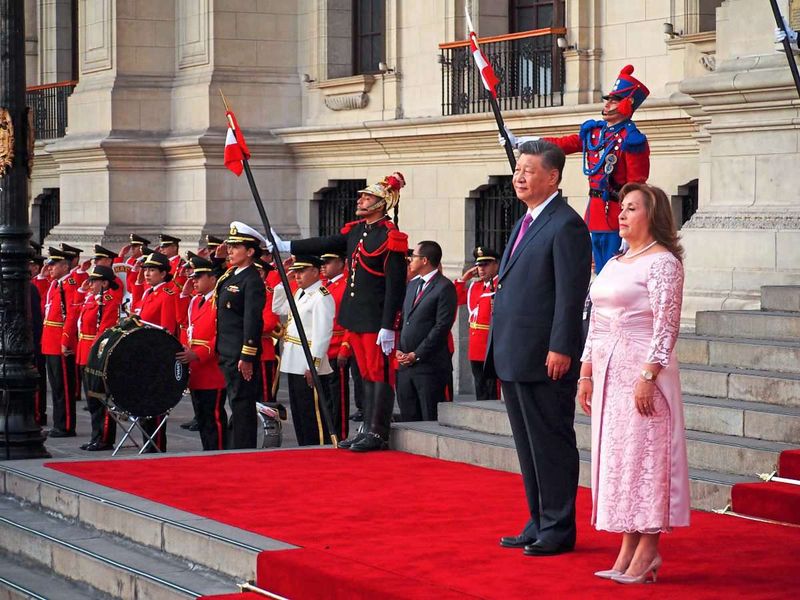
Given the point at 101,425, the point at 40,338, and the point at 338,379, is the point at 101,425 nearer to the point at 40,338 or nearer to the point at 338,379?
the point at 338,379

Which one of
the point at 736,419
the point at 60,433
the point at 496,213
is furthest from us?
the point at 496,213

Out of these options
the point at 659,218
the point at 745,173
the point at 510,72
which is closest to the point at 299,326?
the point at 745,173

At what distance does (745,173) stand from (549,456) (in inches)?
191

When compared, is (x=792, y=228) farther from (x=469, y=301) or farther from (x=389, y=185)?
(x=469, y=301)

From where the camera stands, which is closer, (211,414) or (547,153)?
Answer: (547,153)

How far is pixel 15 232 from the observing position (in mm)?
11898

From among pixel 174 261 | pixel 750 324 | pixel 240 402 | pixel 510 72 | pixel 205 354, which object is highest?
pixel 510 72

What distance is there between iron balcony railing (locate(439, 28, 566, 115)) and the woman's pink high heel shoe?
11.5m

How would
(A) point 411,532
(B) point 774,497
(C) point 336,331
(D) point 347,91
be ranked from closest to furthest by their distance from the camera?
(A) point 411,532, (B) point 774,497, (C) point 336,331, (D) point 347,91

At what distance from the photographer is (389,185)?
1108 cm

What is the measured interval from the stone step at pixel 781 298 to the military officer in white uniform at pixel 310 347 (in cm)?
345

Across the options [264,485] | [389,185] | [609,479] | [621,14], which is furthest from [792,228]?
[621,14]

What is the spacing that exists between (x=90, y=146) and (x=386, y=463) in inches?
572

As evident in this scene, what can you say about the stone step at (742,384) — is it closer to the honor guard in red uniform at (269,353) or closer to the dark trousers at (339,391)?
the dark trousers at (339,391)
